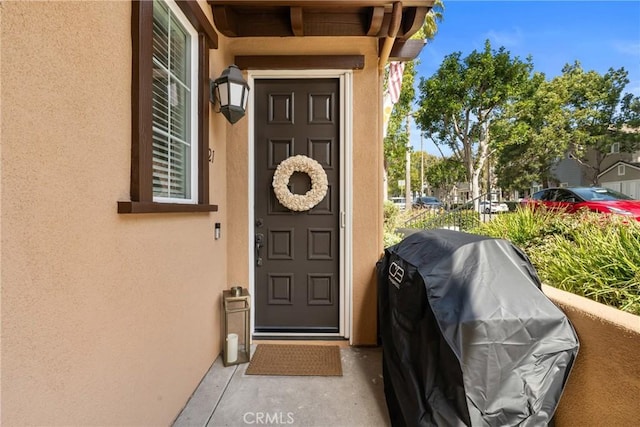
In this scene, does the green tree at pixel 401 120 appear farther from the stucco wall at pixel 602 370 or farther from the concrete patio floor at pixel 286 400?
the stucco wall at pixel 602 370

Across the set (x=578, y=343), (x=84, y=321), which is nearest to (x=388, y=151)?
(x=578, y=343)

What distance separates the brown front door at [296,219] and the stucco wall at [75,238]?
123cm

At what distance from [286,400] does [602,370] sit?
178 cm

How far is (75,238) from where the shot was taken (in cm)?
108

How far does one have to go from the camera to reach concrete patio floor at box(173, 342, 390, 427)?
1.84 metres

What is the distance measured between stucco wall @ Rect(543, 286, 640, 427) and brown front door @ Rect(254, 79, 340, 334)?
1.79m

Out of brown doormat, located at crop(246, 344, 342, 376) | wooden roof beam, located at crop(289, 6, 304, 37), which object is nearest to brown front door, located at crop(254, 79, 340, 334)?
brown doormat, located at crop(246, 344, 342, 376)

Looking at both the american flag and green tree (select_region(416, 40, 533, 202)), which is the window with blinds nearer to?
the american flag

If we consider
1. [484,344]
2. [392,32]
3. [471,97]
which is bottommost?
[484,344]

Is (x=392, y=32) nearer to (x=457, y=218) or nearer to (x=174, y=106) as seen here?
(x=174, y=106)

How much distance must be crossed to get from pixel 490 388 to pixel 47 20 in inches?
89.2

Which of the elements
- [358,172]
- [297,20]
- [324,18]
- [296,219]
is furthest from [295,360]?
[324,18]

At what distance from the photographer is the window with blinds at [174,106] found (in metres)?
1.75

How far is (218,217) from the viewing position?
259 centimetres
